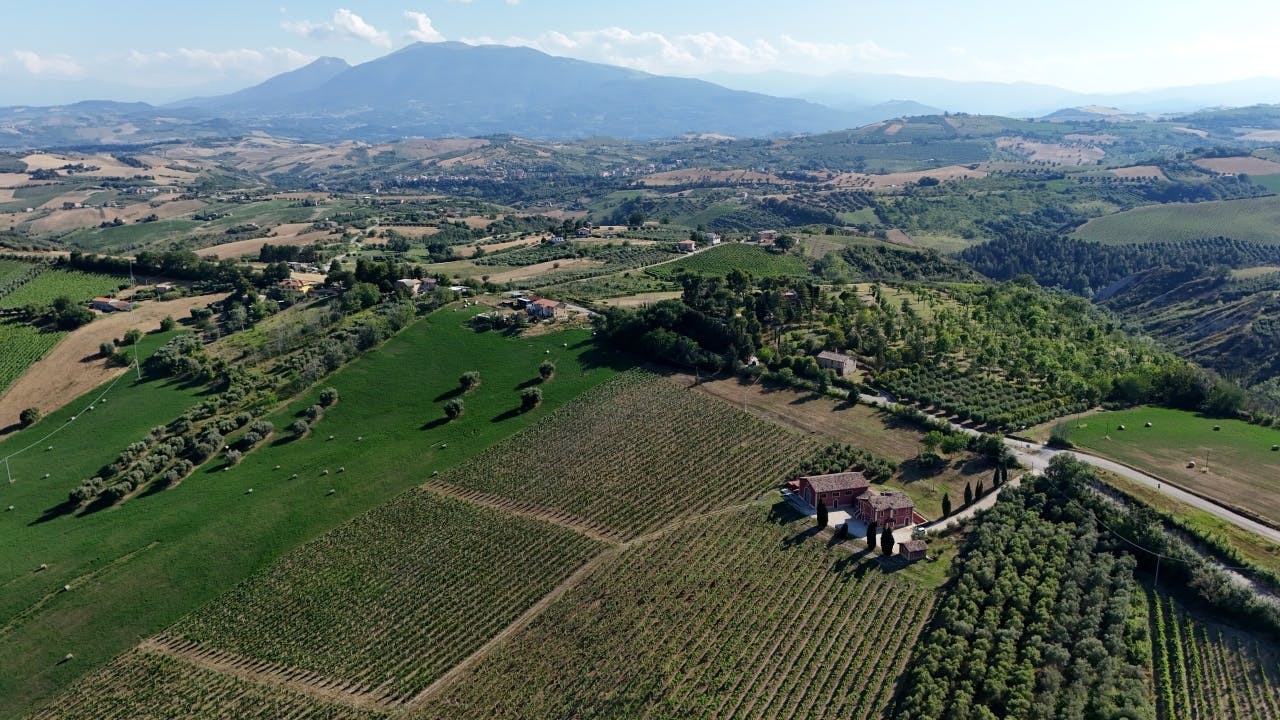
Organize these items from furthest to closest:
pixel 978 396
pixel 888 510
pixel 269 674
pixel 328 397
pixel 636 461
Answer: pixel 328 397 < pixel 978 396 < pixel 636 461 < pixel 888 510 < pixel 269 674

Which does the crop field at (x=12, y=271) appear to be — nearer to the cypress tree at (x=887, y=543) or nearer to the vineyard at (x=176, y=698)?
the vineyard at (x=176, y=698)

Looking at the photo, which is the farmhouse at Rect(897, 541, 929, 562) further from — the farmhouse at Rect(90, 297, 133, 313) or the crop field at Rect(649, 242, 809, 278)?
the farmhouse at Rect(90, 297, 133, 313)

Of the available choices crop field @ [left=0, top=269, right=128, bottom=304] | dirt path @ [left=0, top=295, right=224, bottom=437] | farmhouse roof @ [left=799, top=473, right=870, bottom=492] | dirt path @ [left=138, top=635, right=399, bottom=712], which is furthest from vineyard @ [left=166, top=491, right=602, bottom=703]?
crop field @ [left=0, top=269, right=128, bottom=304]

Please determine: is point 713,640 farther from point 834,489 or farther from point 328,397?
point 328,397

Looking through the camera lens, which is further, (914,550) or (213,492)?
(213,492)

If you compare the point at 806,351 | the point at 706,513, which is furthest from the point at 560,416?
the point at 806,351

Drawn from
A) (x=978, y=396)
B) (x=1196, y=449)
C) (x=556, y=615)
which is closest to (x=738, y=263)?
(x=978, y=396)

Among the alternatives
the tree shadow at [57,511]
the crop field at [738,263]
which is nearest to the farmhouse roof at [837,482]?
the tree shadow at [57,511]
